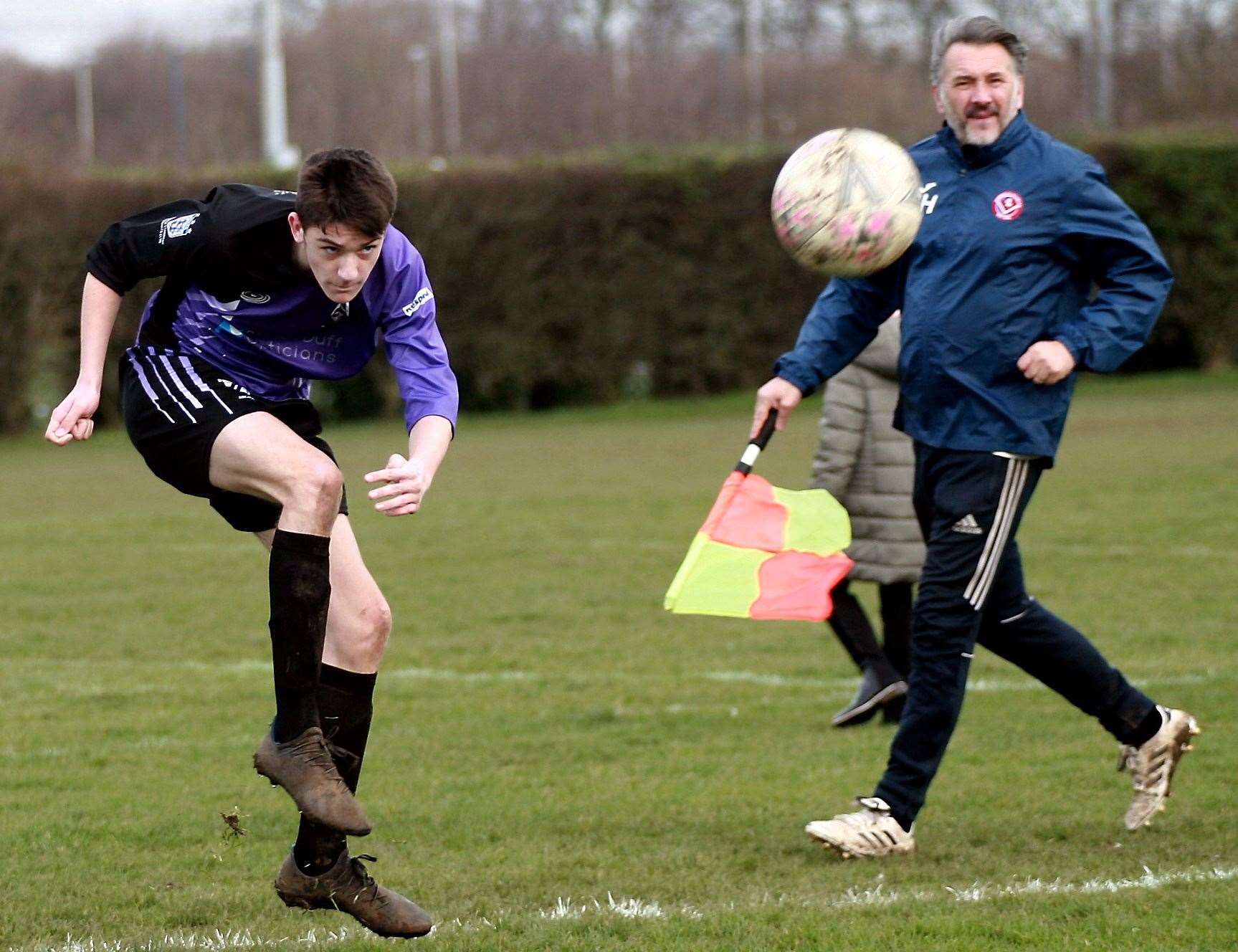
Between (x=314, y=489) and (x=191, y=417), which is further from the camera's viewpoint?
(x=191, y=417)

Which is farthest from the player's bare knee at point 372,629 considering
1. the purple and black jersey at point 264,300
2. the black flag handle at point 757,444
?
the black flag handle at point 757,444

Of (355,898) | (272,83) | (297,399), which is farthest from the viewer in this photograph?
(272,83)

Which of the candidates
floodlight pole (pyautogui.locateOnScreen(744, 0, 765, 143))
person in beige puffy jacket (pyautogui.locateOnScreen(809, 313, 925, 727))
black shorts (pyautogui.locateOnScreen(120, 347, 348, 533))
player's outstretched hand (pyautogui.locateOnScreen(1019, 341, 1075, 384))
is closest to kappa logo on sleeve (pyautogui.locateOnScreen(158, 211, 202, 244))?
black shorts (pyautogui.locateOnScreen(120, 347, 348, 533))

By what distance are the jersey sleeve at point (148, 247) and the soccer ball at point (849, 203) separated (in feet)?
5.50

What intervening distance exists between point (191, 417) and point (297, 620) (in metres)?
0.65

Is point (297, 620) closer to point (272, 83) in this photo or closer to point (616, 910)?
point (616, 910)

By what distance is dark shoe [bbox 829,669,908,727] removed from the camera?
22.7 ft

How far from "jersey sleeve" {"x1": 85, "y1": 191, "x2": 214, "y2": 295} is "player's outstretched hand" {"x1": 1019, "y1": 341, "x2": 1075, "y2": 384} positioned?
2.31m

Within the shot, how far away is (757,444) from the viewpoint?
5.25m

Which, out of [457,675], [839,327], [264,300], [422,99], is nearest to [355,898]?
[264,300]

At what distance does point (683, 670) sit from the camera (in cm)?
812

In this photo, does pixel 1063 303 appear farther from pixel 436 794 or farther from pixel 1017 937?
pixel 436 794

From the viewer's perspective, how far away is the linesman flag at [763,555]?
4984 millimetres

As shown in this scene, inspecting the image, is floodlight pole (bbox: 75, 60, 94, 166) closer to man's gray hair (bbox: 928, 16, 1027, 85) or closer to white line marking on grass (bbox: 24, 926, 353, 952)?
man's gray hair (bbox: 928, 16, 1027, 85)
